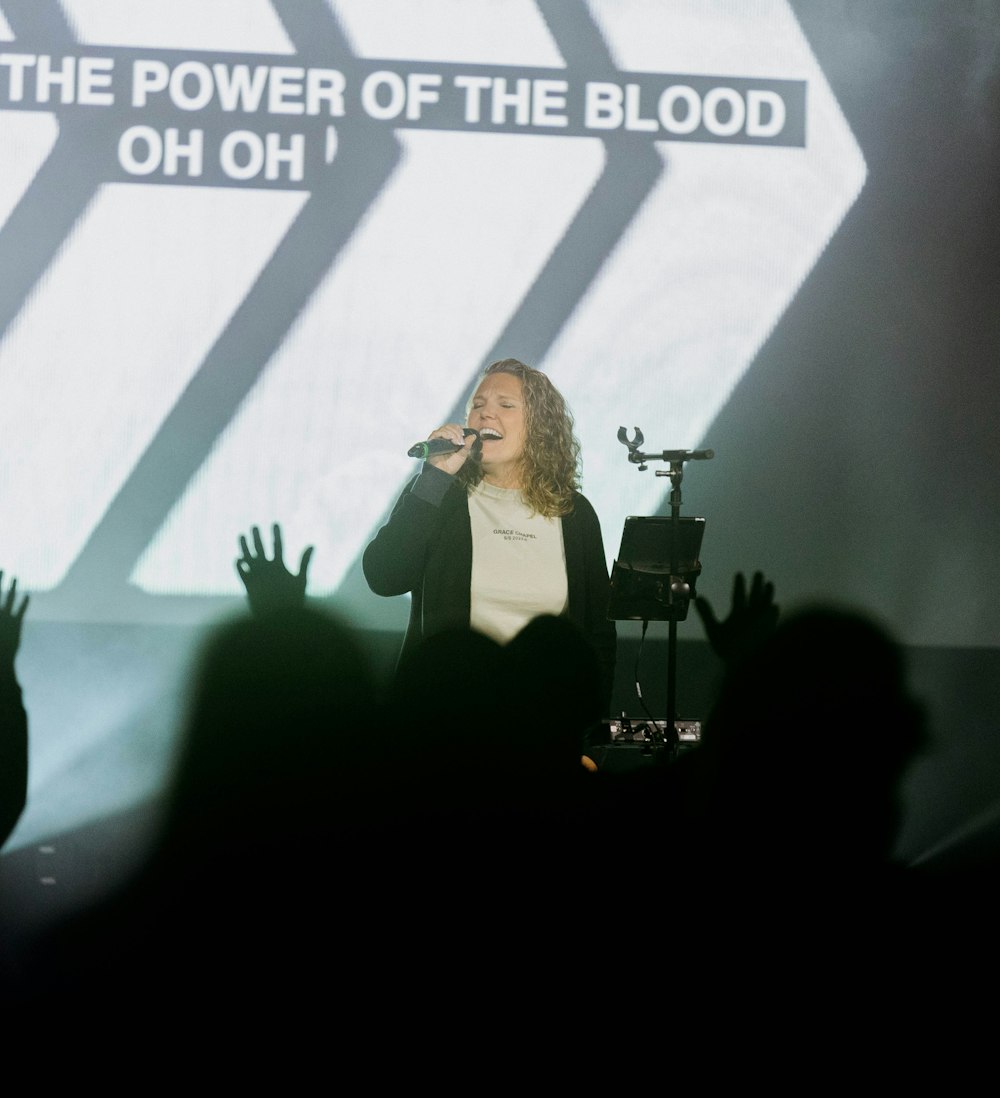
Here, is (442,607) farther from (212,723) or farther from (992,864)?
(992,864)

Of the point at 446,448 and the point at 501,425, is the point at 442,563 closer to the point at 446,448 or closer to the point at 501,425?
the point at 446,448

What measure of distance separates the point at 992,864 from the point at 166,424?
2864mm

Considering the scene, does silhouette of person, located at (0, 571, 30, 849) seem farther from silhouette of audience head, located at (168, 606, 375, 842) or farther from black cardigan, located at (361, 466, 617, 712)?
black cardigan, located at (361, 466, 617, 712)

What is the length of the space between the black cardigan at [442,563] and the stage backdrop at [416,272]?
3.49 feet

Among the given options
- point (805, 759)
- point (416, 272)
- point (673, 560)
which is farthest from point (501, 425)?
point (805, 759)

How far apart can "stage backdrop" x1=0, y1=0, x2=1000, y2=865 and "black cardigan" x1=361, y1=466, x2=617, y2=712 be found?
3.49 feet

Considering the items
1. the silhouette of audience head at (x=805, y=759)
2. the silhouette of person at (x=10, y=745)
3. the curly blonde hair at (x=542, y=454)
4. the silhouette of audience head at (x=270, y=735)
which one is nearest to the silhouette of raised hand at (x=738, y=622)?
the silhouette of audience head at (x=805, y=759)

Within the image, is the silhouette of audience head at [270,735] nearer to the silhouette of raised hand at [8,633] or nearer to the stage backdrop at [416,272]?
the silhouette of raised hand at [8,633]

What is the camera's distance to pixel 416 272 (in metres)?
3.75

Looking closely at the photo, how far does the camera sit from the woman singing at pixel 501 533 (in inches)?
98.5

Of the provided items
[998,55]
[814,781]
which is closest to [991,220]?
[998,55]

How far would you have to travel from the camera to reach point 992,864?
3.53 m

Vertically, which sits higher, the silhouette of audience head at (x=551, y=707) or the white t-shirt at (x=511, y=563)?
the white t-shirt at (x=511, y=563)

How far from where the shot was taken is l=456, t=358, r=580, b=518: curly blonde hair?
2639 millimetres
